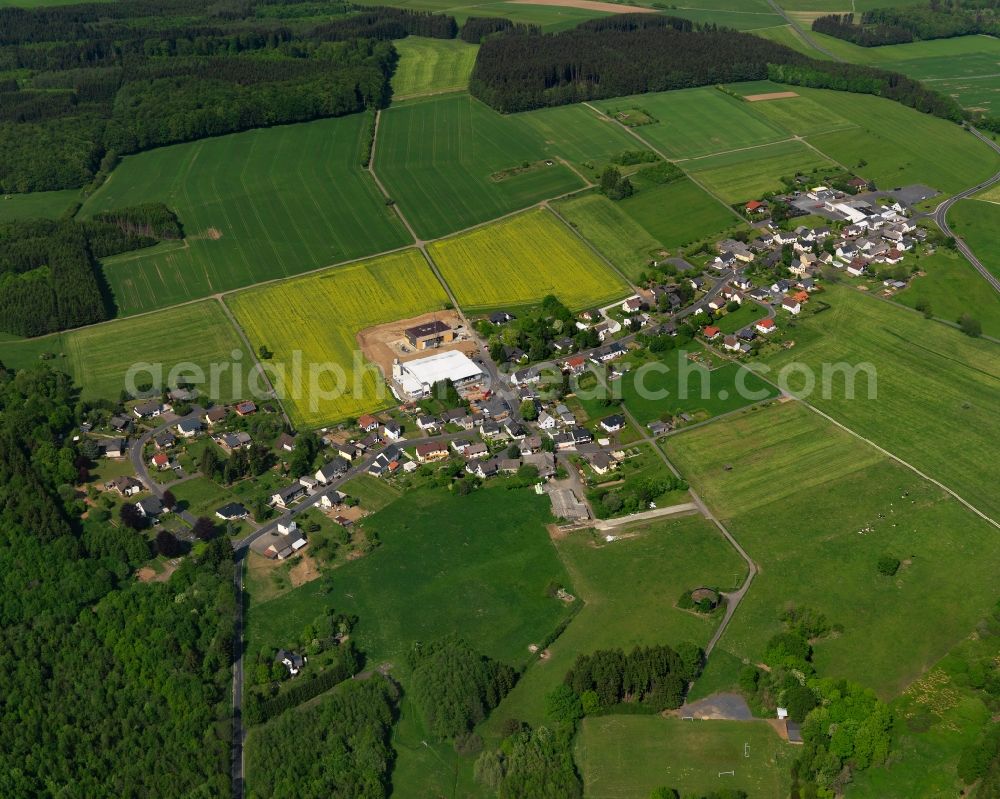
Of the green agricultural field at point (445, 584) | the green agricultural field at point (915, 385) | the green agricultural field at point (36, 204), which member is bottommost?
the green agricultural field at point (445, 584)

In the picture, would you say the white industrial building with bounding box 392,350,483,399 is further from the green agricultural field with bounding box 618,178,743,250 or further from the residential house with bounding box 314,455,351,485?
the green agricultural field with bounding box 618,178,743,250

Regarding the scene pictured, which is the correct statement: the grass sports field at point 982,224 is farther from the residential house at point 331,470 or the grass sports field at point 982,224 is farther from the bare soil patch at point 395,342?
the residential house at point 331,470

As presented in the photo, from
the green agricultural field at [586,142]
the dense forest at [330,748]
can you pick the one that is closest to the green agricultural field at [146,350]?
the dense forest at [330,748]

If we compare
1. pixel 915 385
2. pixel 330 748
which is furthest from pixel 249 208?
pixel 330 748

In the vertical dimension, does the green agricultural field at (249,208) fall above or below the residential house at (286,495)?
above

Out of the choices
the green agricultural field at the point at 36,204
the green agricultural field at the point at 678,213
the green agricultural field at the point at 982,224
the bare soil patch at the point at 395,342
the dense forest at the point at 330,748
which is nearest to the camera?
the dense forest at the point at 330,748

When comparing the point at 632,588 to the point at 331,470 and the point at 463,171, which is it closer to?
the point at 331,470
